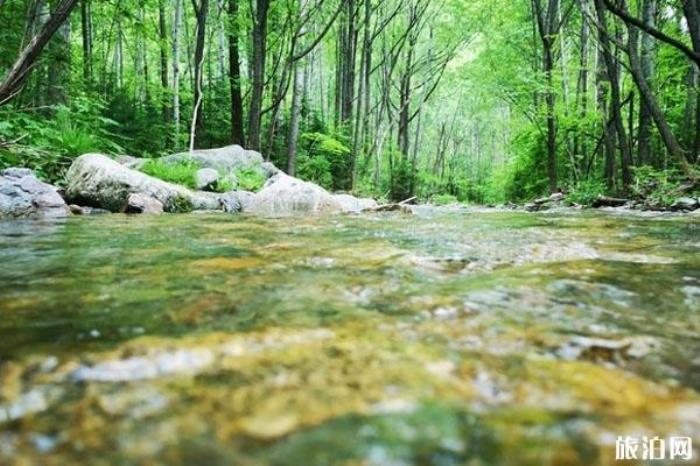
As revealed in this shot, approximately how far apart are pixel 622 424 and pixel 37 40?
3.38 meters

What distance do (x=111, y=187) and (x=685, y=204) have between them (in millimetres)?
7321

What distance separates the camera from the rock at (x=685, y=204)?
20.1 ft

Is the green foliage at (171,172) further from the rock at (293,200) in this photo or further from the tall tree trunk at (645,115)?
the tall tree trunk at (645,115)

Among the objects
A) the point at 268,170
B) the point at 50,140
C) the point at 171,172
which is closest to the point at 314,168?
the point at 268,170

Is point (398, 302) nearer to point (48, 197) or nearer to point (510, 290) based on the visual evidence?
A: point (510, 290)

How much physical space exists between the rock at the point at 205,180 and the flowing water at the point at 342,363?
617cm

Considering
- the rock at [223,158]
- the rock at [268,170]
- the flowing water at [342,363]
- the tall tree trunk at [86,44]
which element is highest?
the tall tree trunk at [86,44]

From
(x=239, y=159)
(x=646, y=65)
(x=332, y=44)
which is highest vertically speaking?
(x=332, y=44)

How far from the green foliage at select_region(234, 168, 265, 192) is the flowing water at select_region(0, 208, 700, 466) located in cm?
698

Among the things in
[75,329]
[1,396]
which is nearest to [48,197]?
[75,329]

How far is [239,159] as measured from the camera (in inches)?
406

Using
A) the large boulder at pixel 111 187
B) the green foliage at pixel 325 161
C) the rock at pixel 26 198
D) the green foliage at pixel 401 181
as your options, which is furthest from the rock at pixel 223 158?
the green foliage at pixel 401 181

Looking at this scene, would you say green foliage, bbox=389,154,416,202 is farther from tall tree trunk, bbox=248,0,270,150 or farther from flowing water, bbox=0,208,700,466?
flowing water, bbox=0,208,700,466

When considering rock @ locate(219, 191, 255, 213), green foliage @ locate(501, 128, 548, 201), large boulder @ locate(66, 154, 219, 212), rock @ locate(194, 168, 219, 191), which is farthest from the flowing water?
green foliage @ locate(501, 128, 548, 201)
